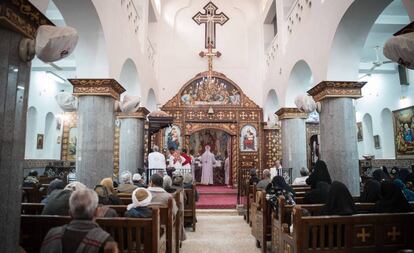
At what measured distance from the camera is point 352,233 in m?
3.76

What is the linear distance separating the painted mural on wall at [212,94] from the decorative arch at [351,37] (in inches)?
346

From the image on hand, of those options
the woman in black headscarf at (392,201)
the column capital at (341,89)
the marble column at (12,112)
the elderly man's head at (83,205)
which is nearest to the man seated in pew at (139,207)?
the marble column at (12,112)

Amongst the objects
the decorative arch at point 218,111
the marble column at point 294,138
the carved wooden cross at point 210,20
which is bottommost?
the marble column at point 294,138

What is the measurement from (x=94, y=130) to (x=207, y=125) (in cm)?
927

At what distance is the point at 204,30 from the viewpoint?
17453mm

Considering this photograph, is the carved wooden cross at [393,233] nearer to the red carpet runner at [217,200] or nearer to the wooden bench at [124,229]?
the wooden bench at [124,229]

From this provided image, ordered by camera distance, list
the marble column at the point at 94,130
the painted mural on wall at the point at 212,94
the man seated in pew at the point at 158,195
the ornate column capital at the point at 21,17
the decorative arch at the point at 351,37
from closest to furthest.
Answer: the ornate column capital at the point at 21,17
the man seated in pew at the point at 158,195
the decorative arch at the point at 351,37
the marble column at the point at 94,130
the painted mural on wall at the point at 212,94

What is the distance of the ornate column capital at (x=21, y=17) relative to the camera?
3.40 metres

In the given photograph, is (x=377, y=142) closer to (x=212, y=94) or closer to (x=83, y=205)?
(x=212, y=94)

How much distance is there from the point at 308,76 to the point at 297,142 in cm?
228

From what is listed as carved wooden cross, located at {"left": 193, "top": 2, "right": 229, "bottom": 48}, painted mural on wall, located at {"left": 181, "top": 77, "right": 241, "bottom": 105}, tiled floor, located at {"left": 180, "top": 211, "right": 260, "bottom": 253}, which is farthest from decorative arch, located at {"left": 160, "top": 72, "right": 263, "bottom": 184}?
tiled floor, located at {"left": 180, "top": 211, "right": 260, "bottom": 253}

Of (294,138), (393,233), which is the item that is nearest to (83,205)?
(393,233)

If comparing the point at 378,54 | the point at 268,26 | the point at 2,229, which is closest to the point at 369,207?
the point at 2,229

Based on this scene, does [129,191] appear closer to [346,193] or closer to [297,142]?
[346,193]
